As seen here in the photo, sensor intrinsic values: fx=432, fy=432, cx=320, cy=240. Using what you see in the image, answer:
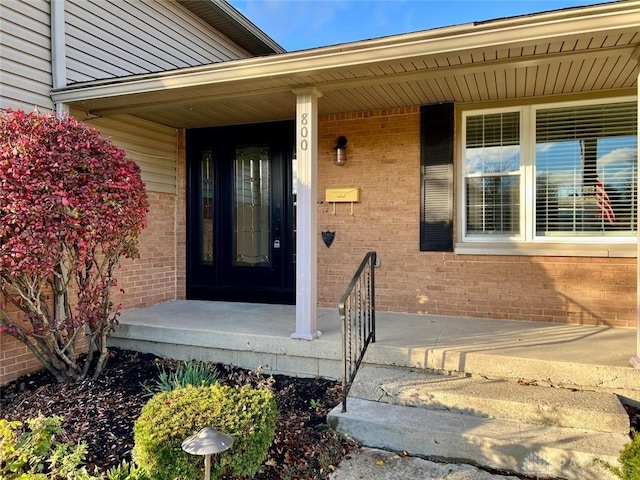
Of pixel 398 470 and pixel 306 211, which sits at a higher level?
pixel 306 211

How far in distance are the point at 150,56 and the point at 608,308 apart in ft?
19.8

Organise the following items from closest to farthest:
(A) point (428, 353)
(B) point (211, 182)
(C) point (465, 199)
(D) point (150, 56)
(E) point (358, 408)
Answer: (E) point (358, 408) < (A) point (428, 353) < (C) point (465, 199) < (D) point (150, 56) < (B) point (211, 182)

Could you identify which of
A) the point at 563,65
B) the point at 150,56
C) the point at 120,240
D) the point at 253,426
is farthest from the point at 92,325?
the point at 563,65

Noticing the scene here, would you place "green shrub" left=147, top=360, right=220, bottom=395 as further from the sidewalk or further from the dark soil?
the sidewalk

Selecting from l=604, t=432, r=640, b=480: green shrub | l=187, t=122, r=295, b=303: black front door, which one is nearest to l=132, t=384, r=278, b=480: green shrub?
l=604, t=432, r=640, b=480: green shrub

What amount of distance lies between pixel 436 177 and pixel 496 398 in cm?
262

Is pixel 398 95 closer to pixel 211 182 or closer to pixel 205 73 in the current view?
pixel 205 73

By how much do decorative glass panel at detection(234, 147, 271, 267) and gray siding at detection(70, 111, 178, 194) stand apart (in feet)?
3.04

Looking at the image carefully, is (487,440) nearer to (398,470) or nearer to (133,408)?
(398,470)

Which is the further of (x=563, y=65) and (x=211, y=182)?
(x=211, y=182)

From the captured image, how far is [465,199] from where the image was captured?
4.91 m

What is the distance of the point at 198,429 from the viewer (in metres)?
2.14

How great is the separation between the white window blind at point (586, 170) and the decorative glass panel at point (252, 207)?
321 centimetres

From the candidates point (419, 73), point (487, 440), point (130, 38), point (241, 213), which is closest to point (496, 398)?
point (487, 440)
